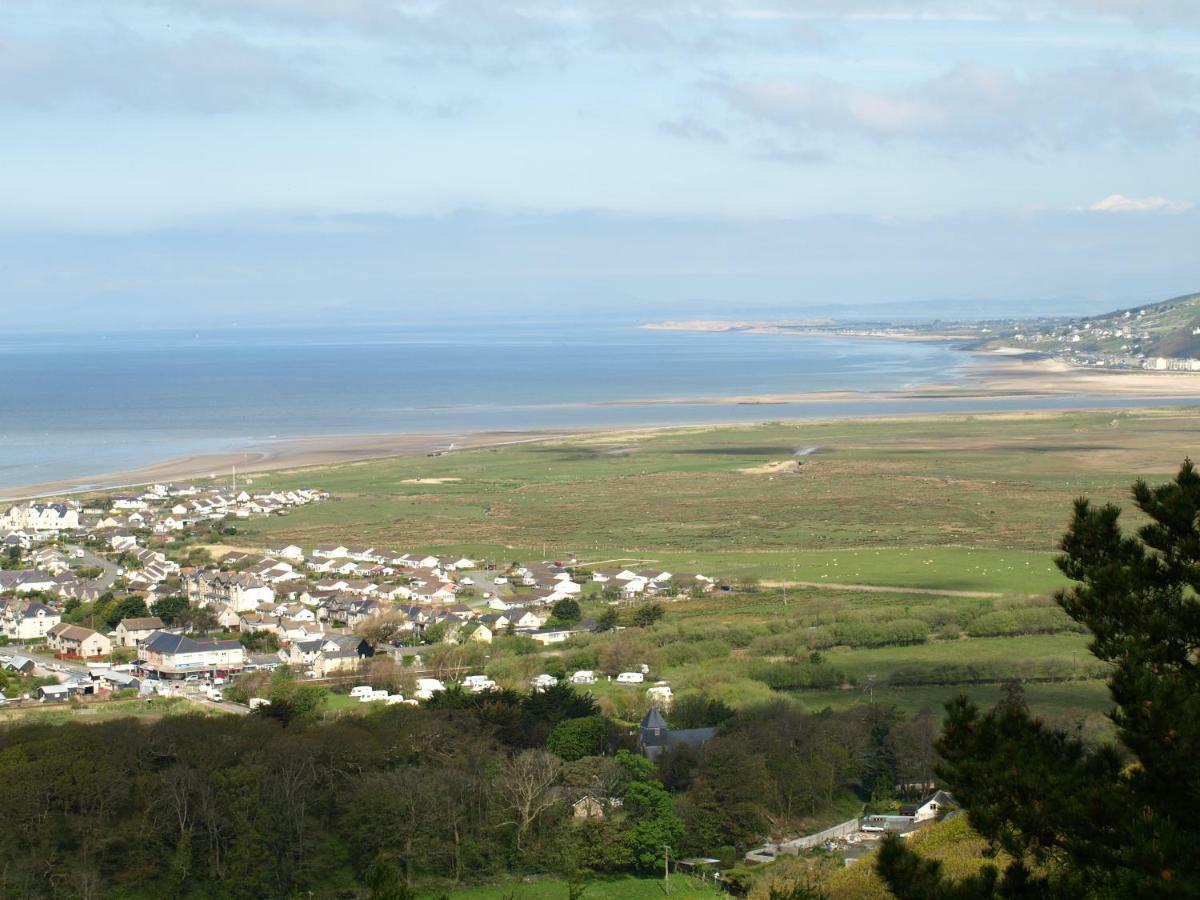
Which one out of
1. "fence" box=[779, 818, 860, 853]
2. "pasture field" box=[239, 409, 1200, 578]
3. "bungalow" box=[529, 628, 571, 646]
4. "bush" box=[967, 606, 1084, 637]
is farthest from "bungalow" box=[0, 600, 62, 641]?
"bush" box=[967, 606, 1084, 637]

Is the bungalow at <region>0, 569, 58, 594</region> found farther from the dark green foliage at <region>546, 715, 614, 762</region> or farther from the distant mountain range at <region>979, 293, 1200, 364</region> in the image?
the distant mountain range at <region>979, 293, 1200, 364</region>

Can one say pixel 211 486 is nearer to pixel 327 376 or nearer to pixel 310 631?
pixel 310 631

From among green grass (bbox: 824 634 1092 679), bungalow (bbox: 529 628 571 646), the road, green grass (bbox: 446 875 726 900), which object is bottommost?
green grass (bbox: 446 875 726 900)

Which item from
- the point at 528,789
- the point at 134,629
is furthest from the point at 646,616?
the point at 528,789

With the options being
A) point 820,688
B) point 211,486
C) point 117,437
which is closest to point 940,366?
point 117,437

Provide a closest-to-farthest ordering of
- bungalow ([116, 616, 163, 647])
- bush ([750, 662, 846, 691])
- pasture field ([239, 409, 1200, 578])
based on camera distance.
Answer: bush ([750, 662, 846, 691]) → bungalow ([116, 616, 163, 647]) → pasture field ([239, 409, 1200, 578])

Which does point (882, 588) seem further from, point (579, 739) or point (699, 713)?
point (579, 739)

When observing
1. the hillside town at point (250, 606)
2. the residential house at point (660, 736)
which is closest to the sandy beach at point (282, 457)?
the hillside town at point (250, 606)
